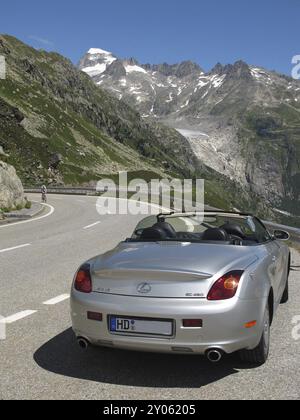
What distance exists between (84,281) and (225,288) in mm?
1352

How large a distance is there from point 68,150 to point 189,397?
339 feet

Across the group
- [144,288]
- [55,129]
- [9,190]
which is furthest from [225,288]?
[55,129]

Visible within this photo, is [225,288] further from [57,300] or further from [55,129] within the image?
[55,129]

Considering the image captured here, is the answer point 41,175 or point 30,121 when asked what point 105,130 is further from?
point 41,175

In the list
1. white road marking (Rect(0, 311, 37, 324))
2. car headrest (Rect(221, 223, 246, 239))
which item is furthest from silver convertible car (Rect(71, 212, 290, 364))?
white road marking (Rect(0, 311, 37, 324))

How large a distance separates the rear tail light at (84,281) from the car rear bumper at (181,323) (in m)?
0.26

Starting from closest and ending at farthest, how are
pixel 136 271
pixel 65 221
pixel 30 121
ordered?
1. pixel 136 271
2. pixel 65 221
3. pixel 30 121

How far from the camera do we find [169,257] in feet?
16.1

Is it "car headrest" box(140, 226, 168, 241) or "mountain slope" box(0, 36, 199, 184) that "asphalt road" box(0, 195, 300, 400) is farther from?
"mountain slope" box(0, 36, 199, 184)

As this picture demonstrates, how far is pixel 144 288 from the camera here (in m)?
4.49

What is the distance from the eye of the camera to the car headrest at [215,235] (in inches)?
225

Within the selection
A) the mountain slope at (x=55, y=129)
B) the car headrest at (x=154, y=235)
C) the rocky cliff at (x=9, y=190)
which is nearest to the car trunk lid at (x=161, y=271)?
the car headrest at (x=154, y=235)

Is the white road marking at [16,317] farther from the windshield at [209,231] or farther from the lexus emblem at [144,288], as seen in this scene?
the lexus emblem at [144,288]
